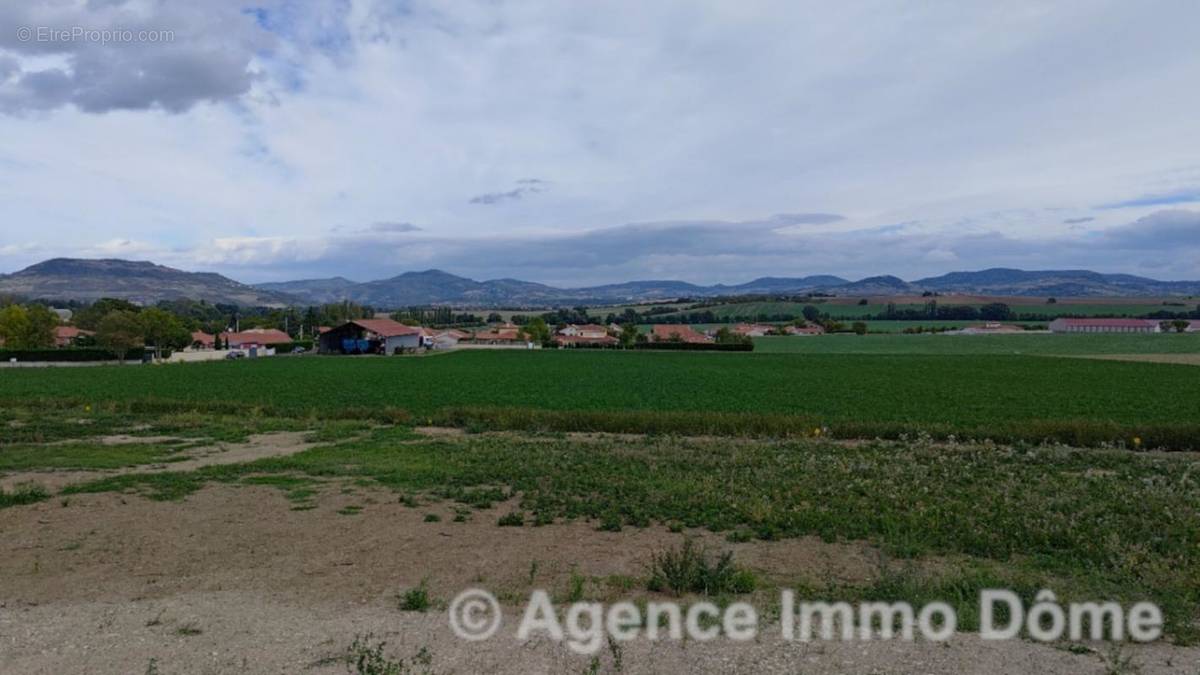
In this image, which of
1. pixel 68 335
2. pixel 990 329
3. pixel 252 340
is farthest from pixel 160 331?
pixel 990 329

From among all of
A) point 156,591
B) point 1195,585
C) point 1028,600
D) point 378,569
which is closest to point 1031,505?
point 1195,585

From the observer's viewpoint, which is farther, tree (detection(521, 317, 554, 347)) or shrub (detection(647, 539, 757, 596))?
tree (detection(521, 317, 554, 347))

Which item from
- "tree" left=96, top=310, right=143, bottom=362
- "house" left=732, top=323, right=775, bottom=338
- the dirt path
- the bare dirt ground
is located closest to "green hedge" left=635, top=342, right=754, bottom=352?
"house" left=732, top=323, right=775, bottom=338

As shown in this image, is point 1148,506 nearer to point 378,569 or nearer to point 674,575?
point 674,575

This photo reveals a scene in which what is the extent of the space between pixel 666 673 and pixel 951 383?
38429mm

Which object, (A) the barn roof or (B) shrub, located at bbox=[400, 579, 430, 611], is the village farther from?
(B) shrub, located at bbox=[400, 579, 430, 611]

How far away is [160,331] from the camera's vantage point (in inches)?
3268

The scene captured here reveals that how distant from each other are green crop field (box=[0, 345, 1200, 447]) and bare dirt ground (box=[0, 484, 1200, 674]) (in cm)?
1305

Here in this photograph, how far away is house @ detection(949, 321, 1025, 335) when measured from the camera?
10919 centimetres

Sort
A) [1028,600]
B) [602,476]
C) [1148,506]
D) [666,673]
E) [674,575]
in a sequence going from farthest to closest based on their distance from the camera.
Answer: [602,476] → [1148,506] → [674,575] → [1028,600] → [666,673]

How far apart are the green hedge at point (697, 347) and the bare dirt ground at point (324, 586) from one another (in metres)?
67.0

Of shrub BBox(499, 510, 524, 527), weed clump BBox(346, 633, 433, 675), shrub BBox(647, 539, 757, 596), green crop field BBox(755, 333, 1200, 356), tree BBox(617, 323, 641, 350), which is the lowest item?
green crop field BBox(755, 333, 1200, 356)

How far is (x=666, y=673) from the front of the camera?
194 inches

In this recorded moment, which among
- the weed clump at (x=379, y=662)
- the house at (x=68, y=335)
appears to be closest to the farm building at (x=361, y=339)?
the house at (x=68, y=335)
